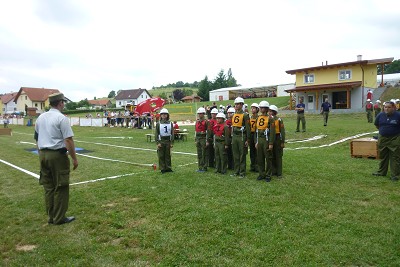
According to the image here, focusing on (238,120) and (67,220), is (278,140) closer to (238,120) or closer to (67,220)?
(238,120)

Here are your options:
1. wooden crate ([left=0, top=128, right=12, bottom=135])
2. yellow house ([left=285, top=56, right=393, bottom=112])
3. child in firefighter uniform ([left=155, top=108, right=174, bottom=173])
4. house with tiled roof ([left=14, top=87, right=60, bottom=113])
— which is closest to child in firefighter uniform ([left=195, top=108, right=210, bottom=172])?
child in firefighter uniform ([left=155, top=108, right=174, bottom=173])

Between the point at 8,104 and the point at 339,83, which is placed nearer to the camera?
the point at 339,83

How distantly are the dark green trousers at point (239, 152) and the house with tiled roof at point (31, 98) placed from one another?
3321 inches

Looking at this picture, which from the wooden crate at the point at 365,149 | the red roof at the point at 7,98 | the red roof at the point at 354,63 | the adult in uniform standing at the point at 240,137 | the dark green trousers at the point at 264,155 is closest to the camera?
the dark green trousers at the point at 264,155

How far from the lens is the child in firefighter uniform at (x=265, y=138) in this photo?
8.53 m

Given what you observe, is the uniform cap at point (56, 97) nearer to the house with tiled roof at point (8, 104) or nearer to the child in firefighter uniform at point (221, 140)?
the child in firefighter uniform at point (221, 140)

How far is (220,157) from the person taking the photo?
977 centimetres

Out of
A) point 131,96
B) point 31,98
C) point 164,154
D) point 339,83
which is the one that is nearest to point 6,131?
point 164,154

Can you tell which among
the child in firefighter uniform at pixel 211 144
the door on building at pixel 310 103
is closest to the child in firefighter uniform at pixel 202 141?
the child in firefighter uniform at pixel 211 144

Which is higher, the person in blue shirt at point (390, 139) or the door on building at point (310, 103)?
the door on building at point (310, 103)

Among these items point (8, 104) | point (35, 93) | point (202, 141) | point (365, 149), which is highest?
point (35, 93)

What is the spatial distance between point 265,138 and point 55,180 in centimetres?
530

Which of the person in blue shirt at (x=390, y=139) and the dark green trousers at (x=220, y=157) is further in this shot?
the dark green trousers at (x=220, y=157)

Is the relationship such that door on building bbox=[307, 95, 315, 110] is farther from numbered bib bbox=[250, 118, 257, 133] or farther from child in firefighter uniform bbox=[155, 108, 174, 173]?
child in firefighter uniform bbox=[155, 108, 174, 173]
